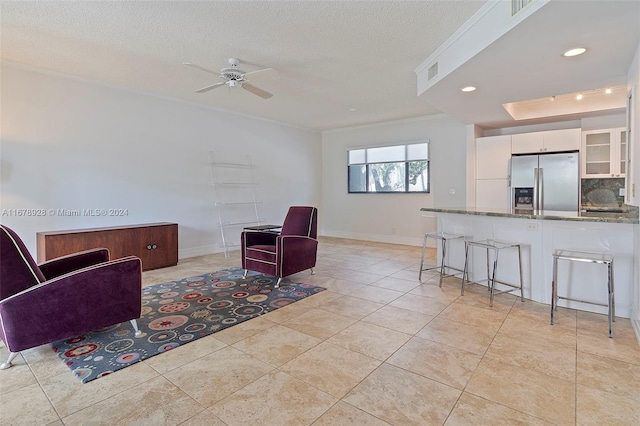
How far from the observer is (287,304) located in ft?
11.1

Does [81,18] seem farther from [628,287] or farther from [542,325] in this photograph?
[628,287]

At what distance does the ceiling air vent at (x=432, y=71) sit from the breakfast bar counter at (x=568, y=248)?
166cm

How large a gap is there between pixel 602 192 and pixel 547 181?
872 millimetres

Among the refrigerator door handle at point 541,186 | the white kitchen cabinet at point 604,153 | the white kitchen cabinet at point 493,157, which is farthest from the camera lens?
the white kitchen cabinet at point 493,157

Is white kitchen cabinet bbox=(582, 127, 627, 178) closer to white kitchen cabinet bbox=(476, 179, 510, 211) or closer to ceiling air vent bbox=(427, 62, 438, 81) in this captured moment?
white kitchen cabinet bbox=(476, 179, 510, 211)

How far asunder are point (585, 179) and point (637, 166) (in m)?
2.95

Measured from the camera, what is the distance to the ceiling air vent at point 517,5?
2227 millimetres

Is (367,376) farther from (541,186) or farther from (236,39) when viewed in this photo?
(541,186)

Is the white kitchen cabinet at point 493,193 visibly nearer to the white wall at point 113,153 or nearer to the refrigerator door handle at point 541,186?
the refrigerator door handle at point 541,186

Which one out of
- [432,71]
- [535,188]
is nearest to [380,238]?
[535,188]

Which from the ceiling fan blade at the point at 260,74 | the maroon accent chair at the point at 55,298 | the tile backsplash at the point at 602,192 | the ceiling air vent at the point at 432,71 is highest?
the ceiling air vent at the point at 432,71

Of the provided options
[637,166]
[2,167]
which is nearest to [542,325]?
[637,166]

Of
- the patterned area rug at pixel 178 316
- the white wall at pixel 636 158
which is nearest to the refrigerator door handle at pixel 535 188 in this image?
the white wall at pixel 636 158

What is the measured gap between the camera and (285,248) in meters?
4.02
